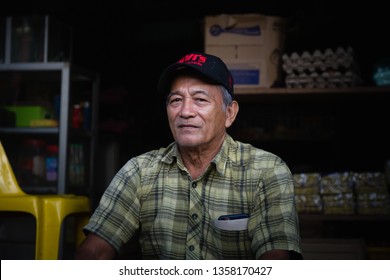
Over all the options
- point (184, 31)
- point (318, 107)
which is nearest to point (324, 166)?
point (318, 107)

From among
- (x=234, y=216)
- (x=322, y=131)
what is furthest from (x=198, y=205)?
(x=322, y=131)

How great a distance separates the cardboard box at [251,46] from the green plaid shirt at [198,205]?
117 centimetres

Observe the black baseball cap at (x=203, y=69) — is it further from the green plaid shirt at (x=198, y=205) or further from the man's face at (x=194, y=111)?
the green plaid shirt at (x=198, y=205)

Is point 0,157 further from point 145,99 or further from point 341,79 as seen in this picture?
point 145,99

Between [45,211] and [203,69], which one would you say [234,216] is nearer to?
[203,69]

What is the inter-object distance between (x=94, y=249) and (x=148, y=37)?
13.0 ft

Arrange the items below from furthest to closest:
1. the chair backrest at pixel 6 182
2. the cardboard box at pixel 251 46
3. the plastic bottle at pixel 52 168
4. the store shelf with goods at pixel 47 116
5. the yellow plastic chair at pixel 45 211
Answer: the plastic bottle at pixel 52 168 → the store shelf with goods at pixel 47 116 → the cardboard box at pixel 251 46 → the chair backrest at pixel 6 182 → the yellow plastic chair at pixel 45 211

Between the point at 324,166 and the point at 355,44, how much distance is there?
3.59 ft

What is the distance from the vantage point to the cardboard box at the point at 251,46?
324 centimetres

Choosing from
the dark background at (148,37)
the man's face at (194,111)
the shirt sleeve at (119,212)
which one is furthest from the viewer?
the dark background at (148,37)

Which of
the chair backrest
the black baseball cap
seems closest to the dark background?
the black baseball cap

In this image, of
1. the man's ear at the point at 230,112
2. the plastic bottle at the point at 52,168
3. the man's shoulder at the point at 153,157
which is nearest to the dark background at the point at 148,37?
the plastic bottle at the point at 52,168

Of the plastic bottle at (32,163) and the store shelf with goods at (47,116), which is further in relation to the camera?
the plastic bottle at (32,163)

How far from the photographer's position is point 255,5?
15.8ft
